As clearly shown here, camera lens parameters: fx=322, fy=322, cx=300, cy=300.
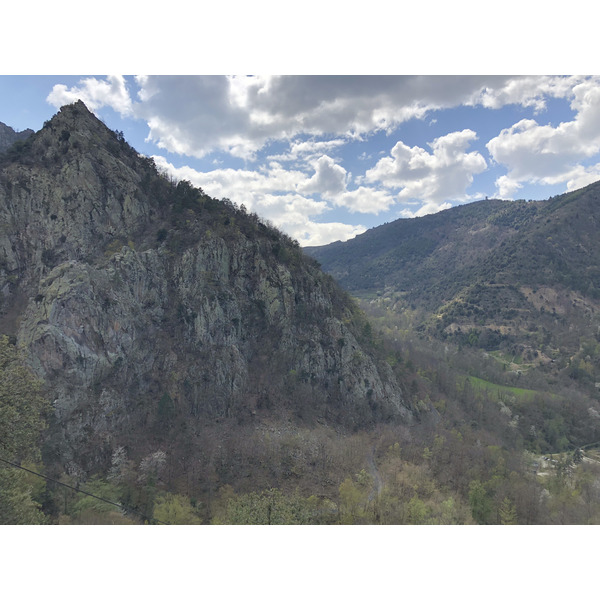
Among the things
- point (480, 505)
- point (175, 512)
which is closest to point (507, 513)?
point (480, 505)

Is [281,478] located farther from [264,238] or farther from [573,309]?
[573,309]

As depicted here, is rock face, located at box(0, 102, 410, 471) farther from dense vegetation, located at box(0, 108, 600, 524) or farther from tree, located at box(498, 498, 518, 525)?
tree, located at box(498, 498, 518, 525)

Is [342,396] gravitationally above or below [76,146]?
below

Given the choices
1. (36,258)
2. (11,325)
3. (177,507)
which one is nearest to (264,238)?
(36,258)

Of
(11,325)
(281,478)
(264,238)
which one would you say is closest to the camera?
(281,478)

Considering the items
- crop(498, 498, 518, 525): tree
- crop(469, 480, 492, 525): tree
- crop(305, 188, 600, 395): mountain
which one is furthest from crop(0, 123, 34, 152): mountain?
crop(305, 188, 600, 395): mountain

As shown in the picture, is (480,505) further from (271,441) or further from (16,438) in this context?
(16,438)
